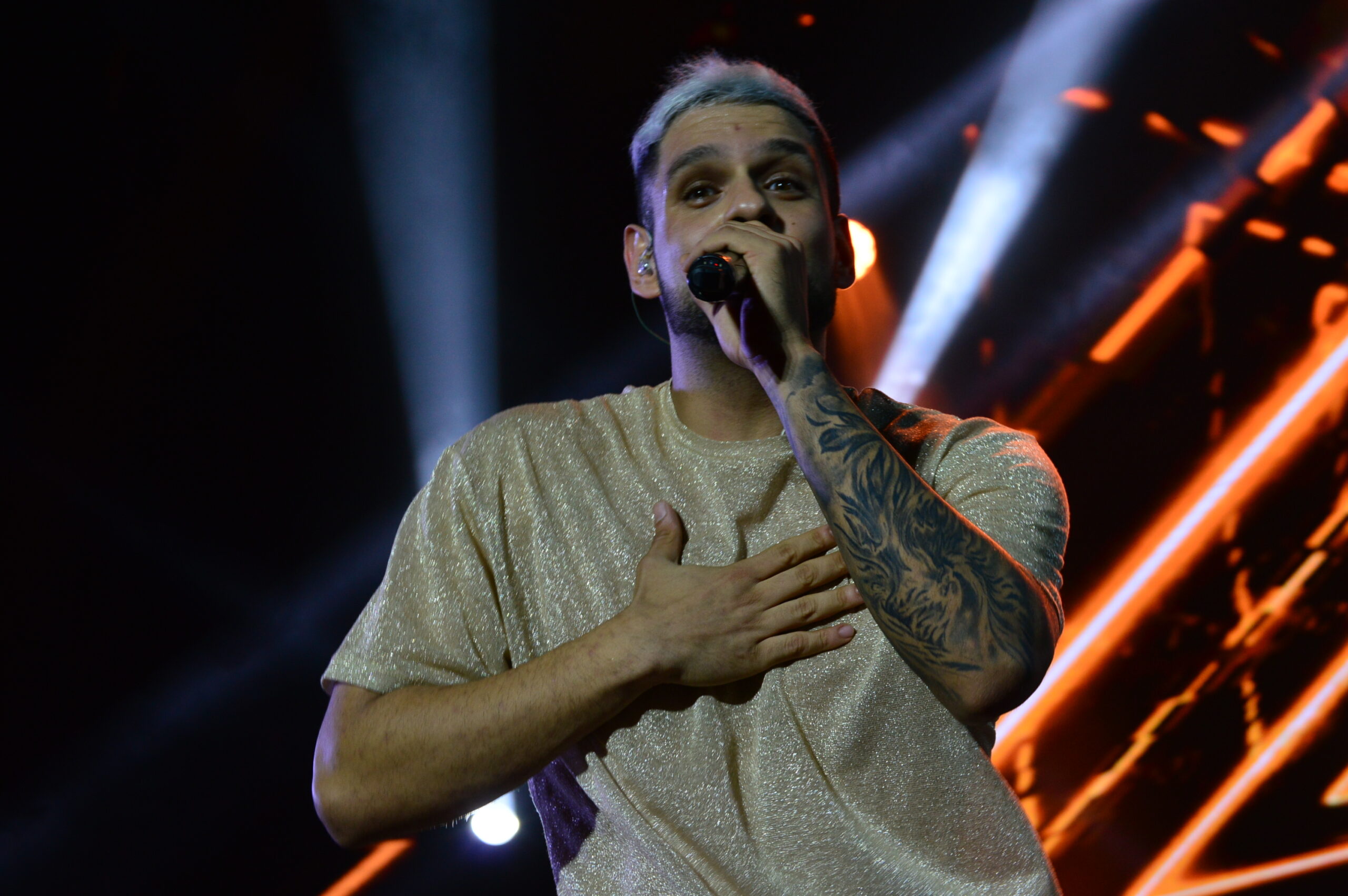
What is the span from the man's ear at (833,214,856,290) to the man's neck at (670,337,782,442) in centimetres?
30

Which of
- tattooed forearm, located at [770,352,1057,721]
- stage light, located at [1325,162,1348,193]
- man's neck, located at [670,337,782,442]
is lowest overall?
tattooed forearm, located at [770,352,1057,721]

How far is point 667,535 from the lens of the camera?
133 centimetres

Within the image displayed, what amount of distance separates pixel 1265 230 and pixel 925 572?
11.7ft

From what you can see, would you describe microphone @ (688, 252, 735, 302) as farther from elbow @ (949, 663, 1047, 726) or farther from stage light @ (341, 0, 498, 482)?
stage light @ (341, 0, 498, 482)

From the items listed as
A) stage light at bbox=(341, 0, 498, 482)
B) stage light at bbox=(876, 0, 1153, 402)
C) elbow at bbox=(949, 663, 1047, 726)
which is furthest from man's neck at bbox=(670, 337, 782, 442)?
stage light at bbox=(876, 0, 1153, 402)

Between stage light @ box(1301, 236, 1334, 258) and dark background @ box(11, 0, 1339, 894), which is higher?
dark background @ box(11, 0, 1339, 894)

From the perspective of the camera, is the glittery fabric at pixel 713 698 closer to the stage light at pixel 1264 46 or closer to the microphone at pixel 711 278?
the microphone at pixel 711 278

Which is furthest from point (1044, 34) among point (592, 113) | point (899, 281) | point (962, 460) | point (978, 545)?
point (978, 545)

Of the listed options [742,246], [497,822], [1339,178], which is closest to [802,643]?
[742,246]

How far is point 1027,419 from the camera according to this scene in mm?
3684

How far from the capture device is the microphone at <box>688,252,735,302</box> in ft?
4.00

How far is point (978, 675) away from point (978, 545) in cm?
16

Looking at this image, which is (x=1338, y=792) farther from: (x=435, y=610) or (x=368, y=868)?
(x=435, y=610)

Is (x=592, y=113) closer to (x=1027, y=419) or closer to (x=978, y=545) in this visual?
(x=1027, y=419)
